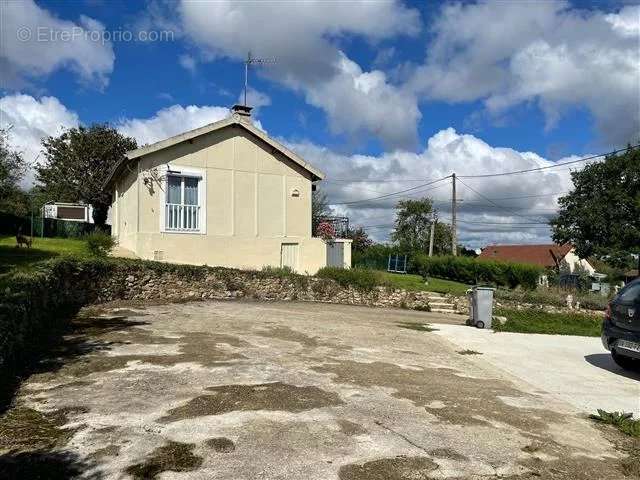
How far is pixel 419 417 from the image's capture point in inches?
223

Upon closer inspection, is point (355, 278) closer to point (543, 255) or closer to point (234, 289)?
Answer: point (234, 289)

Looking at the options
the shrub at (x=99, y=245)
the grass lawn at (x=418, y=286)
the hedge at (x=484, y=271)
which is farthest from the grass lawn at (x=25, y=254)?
the hedge at (x=484, y=271)

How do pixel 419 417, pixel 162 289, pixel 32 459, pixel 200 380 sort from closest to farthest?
1. pixel 32 459
2. pixel 419 417
3. pixel 200 380
4. pixel 162 289

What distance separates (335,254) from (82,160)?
1032 inches

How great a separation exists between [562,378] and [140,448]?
23.0ft

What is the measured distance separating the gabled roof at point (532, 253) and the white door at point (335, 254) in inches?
1641

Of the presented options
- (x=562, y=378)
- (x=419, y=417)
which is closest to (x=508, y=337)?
(x=562, y=378)

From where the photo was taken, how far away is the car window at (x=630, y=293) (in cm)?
902

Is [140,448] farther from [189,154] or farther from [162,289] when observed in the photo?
[189,154]

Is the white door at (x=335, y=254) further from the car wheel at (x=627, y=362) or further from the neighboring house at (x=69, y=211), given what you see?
the neighboring house at (x=69, y=211)

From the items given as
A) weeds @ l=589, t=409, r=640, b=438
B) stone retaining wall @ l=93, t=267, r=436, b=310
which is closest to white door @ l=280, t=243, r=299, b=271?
stone retaining wall @ l=93, t=267, r=436, b=310

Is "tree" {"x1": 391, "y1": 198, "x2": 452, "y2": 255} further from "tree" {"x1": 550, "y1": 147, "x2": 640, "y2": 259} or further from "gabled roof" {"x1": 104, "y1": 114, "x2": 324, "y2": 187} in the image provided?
"gabled roof" {"x1": 104, "y1": 114, "x2": 324, "y2": 187}

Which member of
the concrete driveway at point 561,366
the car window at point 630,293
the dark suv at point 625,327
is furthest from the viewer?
the car window at point 630,293

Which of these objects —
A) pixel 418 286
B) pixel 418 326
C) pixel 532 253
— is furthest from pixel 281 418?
pixel 532 253
